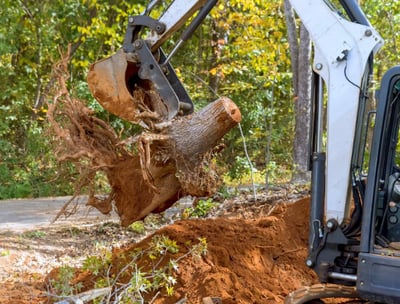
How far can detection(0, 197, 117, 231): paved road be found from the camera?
28.8ft

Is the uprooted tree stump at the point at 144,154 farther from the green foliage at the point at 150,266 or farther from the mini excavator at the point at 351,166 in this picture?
the mini excavator at the point at 351,166

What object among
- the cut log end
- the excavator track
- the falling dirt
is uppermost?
the cut log end

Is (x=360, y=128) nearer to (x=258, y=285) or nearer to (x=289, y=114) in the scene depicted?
(x=258, y=285)

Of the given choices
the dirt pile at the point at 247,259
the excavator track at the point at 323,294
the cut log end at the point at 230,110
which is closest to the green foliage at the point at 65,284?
the dirt pile at the point at 247,259

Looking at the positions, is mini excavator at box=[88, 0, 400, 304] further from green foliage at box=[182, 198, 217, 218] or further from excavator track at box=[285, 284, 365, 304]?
green foliage at box=[182, 198, 217, 218]

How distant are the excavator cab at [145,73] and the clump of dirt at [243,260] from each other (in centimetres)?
119

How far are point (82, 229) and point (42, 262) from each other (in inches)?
58.7

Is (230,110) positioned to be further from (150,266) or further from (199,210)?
(199,210)

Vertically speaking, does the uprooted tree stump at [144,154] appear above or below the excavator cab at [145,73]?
below

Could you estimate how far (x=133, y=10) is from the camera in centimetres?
1412

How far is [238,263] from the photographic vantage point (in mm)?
5348

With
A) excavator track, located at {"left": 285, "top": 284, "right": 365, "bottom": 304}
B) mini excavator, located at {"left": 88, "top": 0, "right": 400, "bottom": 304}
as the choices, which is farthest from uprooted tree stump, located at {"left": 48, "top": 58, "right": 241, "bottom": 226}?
excavator track, located at {"left": 285, "top": 284, "right": 365, "bottom": 304}

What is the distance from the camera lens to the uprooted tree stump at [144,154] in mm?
4984

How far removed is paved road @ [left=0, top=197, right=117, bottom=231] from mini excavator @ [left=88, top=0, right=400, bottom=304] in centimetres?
398
